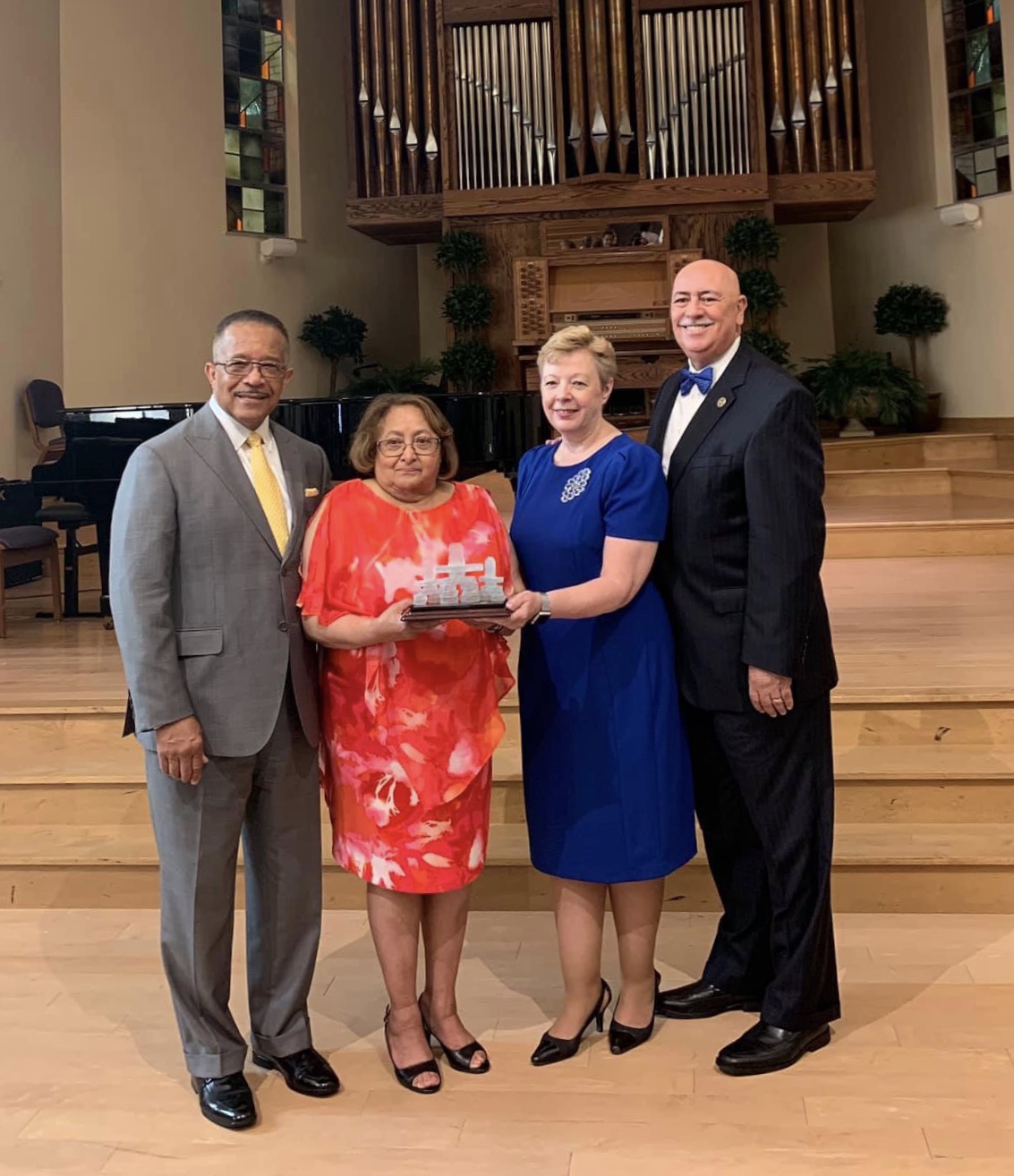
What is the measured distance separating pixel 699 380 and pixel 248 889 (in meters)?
1.34

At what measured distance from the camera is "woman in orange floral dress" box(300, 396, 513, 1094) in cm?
218

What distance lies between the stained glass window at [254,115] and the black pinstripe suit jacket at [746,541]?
7889mm

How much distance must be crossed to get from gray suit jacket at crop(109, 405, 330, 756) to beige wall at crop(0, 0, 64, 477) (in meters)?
5.80

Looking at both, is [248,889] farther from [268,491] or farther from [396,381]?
[396,381]

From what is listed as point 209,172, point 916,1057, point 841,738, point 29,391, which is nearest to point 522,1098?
point 916,1057

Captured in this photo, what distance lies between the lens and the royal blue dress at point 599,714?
7.50 ft

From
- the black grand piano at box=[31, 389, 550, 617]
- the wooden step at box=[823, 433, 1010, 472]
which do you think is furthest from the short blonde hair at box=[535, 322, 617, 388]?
the wooden step at box=[823, 433, 1010, 472]

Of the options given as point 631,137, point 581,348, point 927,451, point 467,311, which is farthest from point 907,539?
point 581,348

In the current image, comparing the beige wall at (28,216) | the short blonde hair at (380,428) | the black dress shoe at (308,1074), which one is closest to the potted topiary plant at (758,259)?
the beige wall at (28,216)

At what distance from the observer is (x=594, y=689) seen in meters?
2.30

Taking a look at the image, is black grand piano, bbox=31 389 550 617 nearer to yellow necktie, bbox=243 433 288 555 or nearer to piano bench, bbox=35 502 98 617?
piano bench, bbox=35 502 98 617

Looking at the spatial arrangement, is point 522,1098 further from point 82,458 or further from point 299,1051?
point 82,458

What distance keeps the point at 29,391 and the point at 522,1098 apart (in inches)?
254

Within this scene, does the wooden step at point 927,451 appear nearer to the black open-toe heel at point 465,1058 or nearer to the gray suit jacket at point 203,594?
the black open-toe heel at point 465,1058
